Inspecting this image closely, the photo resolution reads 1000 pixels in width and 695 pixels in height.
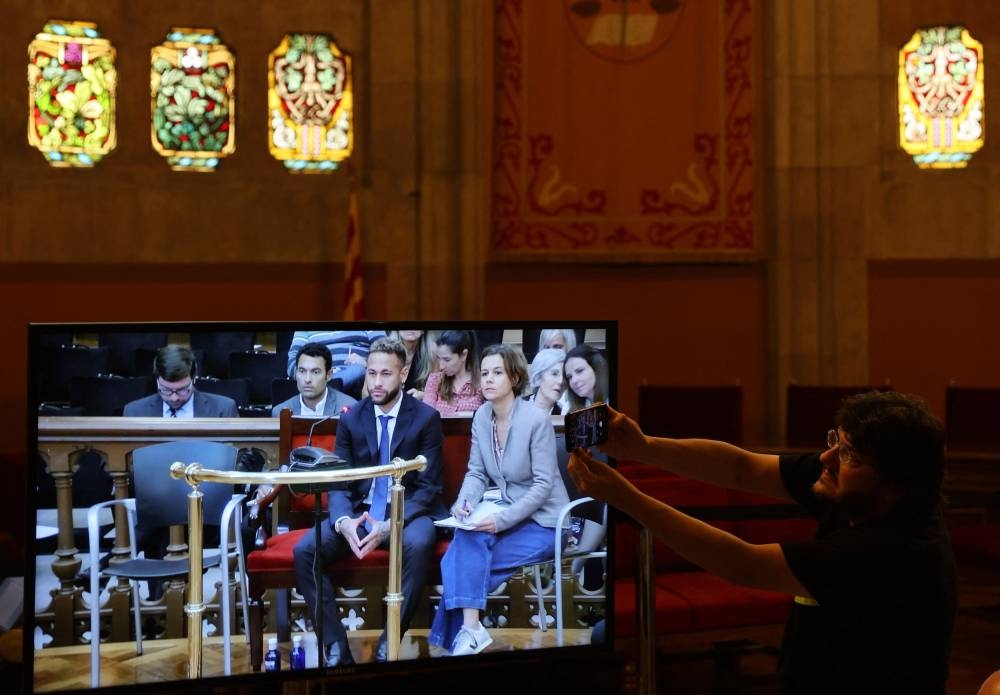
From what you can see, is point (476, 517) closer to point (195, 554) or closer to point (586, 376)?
point (586, 376)

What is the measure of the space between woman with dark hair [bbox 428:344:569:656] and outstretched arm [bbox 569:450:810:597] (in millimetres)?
450

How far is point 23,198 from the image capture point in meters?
6.71

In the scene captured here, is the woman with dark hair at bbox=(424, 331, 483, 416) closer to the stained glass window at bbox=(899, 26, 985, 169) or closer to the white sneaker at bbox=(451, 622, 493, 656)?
the white sneaker at bbox=(451, 622, 493, 656)

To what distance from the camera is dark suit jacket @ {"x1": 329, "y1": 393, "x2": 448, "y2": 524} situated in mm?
2527

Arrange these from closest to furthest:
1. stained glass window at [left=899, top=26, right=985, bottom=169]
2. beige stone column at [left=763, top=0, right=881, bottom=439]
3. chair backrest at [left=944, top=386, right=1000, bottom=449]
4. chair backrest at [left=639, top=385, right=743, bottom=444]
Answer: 1. chair backrest at [left=944, top=386, right=1000, bottom=449]
2. chair backrest at [left=639, top=385, right=743, bottom=444]
3. beige stone column at [left=763, top=0, right=881, bottom=439]
4. stained glass window at [left=899, top=26, right=985, bottom=169]

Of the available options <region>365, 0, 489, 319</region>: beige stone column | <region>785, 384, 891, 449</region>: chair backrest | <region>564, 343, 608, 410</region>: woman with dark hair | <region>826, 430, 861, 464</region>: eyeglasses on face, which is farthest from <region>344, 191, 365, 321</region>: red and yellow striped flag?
<region>826, 430, 861, 464</region>: eyeglasses on face

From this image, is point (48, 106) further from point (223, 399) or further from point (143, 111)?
point (223, 399)

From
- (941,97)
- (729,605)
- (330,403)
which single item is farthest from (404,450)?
(941,97)

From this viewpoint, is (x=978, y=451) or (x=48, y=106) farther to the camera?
(x=48, y=106)

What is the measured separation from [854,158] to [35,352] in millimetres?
5967

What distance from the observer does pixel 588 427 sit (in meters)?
2.19

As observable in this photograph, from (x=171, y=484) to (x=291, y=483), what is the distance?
0.82 ft

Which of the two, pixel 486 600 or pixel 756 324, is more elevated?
pixel 756 324

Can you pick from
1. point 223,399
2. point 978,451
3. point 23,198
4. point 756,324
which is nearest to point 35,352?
point 223,399
